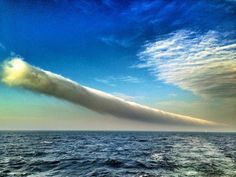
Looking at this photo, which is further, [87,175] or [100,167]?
[100,167]

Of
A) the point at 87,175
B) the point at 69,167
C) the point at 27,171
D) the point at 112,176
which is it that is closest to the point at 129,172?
the point at 112,176

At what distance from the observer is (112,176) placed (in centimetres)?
2586

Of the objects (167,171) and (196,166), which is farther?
(196,166)

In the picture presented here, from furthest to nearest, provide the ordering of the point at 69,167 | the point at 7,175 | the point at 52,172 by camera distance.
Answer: the point at 69,167 → the point at 52,172 → the point at 7,175

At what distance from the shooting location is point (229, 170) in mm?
28406

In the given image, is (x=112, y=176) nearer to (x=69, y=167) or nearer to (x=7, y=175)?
(x=69, y=167)

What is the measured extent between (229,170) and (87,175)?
13.7 m

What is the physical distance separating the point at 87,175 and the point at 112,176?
227 cm

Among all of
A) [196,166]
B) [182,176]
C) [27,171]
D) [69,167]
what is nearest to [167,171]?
[182,176]

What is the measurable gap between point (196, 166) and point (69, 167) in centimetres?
1325

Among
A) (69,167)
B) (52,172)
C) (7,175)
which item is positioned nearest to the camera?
(7,175)

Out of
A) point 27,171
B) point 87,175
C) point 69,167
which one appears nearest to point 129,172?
point 87,175

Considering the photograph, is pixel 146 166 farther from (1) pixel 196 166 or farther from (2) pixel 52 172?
(2) pixel 52 172

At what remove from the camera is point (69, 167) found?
30.2 meters
